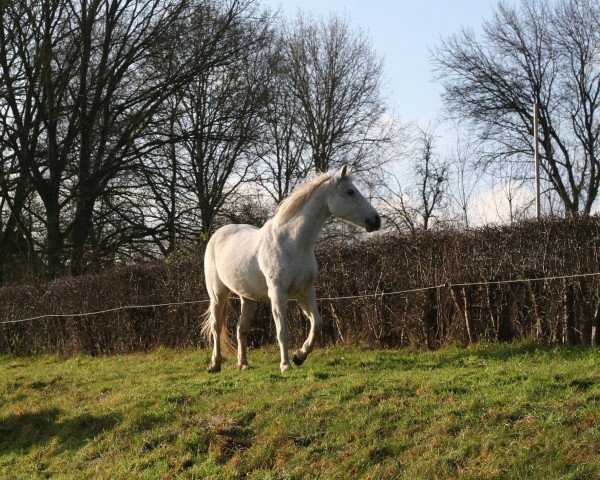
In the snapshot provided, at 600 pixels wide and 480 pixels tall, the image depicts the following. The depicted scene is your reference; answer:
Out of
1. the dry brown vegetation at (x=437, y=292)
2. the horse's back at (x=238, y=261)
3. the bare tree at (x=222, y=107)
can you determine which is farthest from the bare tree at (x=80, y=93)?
the horse's back at (x=238, y=261)

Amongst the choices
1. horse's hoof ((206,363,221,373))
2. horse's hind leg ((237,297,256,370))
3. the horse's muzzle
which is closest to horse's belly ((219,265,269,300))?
horse's hind leg ((237,297,256,370))

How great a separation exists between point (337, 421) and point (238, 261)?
404 cm

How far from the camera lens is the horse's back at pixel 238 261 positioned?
471 inches

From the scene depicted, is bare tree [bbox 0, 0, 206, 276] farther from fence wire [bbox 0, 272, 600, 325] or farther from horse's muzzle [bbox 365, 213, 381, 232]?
horse's muzzle [bbox 365, 213, 381, 232]

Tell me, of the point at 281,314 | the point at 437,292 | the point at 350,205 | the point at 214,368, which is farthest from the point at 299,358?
the point at 437,292

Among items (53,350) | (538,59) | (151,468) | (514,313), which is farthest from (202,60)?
(151,468)

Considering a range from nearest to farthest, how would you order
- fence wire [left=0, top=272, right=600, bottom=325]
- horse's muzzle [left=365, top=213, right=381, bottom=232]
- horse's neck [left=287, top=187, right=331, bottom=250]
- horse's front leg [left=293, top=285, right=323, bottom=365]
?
horse's muzzle [left=365, top=213, right=381, bottom=232], horse's front leg [left=293, top=285, right=323, bottom=365], horse's neck [left=287, top=187, right=331, bottom=250], fence wire [left=0, top=272, right=600, bottom=325]

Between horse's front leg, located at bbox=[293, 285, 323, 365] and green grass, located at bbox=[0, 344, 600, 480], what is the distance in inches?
10.0

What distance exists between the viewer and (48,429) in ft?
37.0

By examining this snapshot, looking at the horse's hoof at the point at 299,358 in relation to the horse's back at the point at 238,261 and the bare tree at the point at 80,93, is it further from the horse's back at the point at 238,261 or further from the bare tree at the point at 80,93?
the bare tree at the point at 80,93

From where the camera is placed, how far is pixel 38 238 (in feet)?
99.0

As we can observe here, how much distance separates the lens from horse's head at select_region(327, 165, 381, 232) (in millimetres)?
11086

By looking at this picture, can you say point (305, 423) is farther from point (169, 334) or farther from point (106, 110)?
point (106, 110)

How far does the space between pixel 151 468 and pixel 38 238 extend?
22557mm
